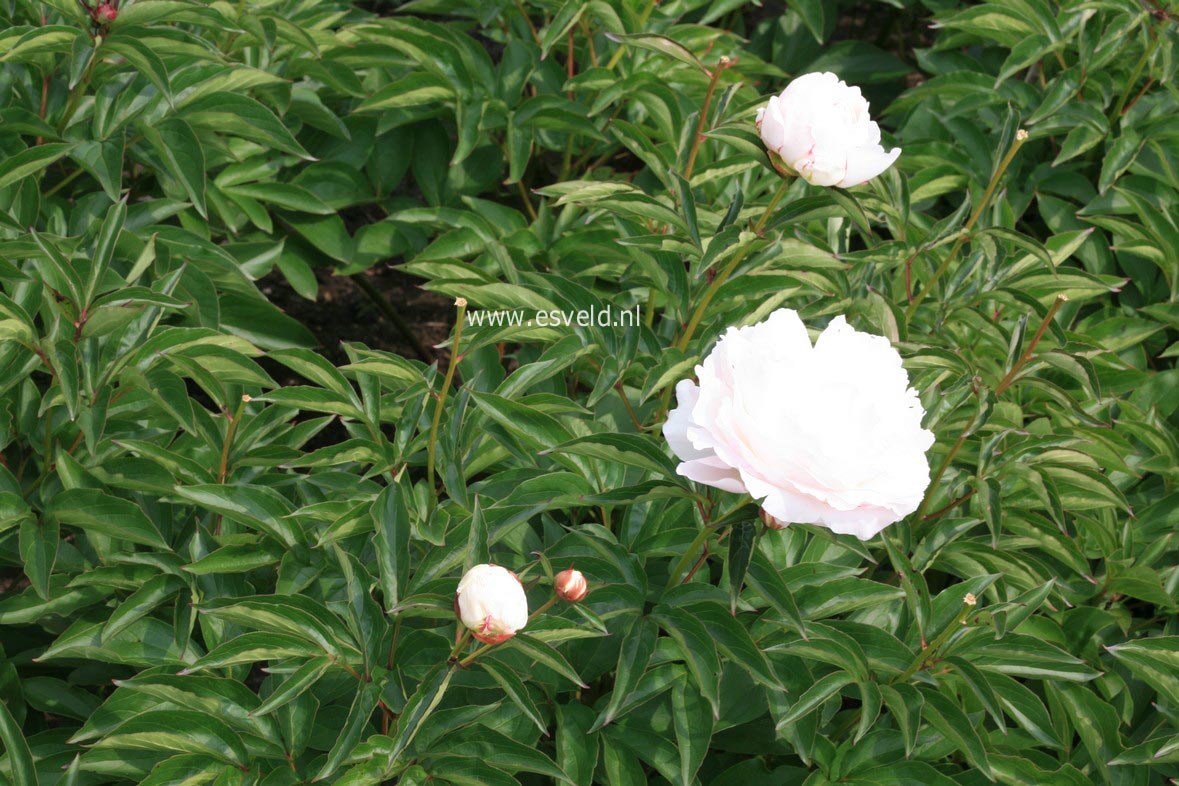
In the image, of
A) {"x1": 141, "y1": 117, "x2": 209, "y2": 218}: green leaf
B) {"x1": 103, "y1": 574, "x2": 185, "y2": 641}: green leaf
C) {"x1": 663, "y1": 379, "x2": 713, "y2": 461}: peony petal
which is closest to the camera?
{"x1": 663, "y1": 379, "x2": 713, "y2": 461}: peony petal

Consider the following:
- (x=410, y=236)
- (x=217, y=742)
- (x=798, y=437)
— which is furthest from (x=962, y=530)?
(x=410, y=236)

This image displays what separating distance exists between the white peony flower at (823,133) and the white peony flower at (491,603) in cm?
67

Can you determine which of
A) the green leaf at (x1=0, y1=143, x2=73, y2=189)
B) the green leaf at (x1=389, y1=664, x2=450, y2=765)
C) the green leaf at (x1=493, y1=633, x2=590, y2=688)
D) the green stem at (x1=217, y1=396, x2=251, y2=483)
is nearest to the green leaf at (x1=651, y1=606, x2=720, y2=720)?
the green leaf at (x1=493, y1=633, x2=590, y2=688)

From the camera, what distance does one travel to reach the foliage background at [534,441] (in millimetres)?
1558

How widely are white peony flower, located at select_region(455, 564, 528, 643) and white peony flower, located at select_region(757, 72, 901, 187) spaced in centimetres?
67

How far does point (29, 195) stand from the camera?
2.07 metres

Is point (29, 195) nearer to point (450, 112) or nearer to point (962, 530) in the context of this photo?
point (450, 112)

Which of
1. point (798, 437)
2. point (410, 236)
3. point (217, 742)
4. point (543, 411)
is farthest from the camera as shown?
point (410, 236)

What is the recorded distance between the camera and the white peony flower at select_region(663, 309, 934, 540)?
117 cm

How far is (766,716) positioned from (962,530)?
423mm

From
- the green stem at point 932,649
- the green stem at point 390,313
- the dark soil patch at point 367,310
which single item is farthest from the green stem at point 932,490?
the dark soil patch at point 367,310

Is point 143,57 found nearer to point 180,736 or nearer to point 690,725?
point 180,736

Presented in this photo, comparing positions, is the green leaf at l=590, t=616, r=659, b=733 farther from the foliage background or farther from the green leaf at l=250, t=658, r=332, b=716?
the green leaf at l=250, t=658, r=332, b=716

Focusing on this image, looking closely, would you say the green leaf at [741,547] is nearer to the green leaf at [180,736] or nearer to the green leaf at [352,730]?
the green leaf at [352,730]
